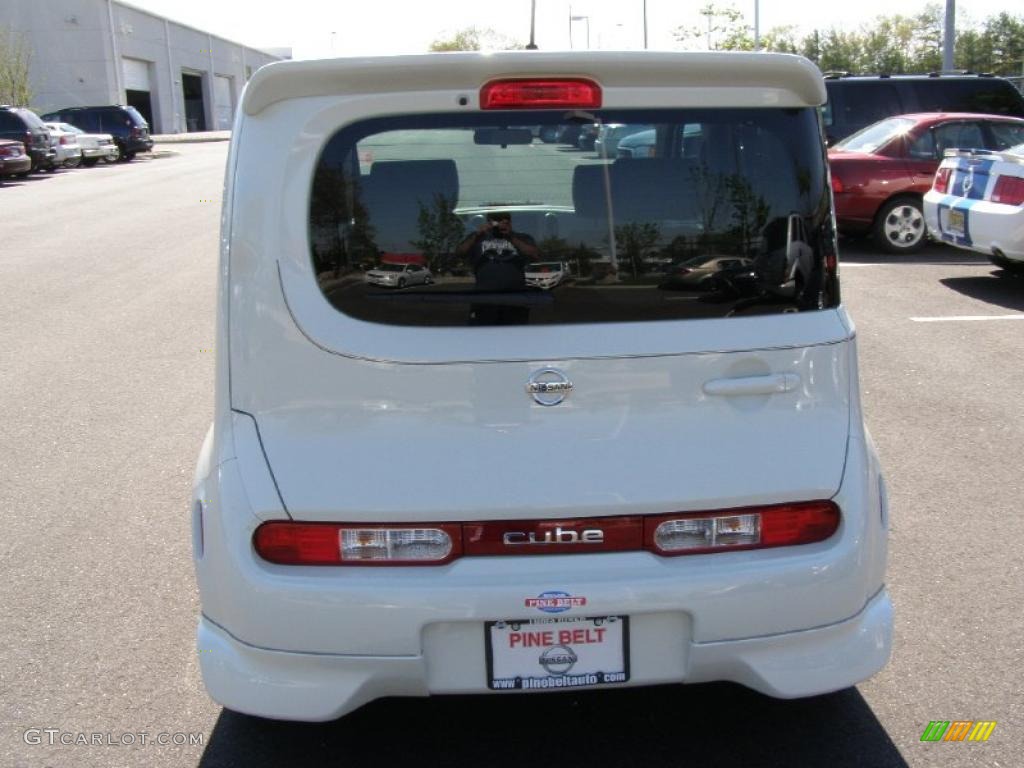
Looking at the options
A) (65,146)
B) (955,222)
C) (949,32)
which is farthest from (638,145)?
(65,146)

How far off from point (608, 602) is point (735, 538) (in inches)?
14.9

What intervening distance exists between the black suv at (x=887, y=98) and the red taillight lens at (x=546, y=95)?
46.9 feet

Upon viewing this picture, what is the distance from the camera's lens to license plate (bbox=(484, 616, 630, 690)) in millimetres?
2752

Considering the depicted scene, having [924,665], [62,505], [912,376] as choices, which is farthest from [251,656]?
[912,376]

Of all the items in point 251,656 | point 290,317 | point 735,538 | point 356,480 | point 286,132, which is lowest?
point 251,656

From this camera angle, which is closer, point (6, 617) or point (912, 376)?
point (6, 617)

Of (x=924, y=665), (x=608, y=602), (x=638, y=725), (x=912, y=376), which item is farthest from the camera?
(x=912, y=376)

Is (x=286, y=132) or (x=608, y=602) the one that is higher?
(x=286, y=132)

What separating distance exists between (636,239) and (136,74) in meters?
65.6

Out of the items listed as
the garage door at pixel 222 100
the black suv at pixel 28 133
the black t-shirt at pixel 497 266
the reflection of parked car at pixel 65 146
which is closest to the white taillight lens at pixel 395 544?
the black t-shirt at pixel 497 266

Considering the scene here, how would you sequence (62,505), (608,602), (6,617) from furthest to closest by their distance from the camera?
(62,505)
(6,617)
(608,602)

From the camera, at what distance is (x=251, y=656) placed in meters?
2.81

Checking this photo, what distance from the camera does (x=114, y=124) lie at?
3794 centimetres

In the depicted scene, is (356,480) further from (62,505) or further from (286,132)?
(62,505)
